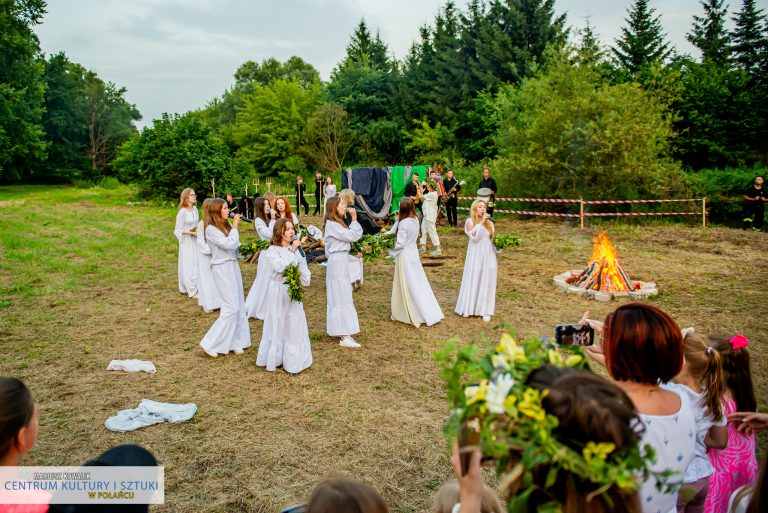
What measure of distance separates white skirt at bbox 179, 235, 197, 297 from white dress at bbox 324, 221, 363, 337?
4.43m

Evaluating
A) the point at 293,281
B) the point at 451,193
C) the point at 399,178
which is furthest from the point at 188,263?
the point at 399,178

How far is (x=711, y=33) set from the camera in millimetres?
41656

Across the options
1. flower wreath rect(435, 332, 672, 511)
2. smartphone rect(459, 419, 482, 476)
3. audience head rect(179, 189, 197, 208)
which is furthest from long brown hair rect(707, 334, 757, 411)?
audience head rect(179, 189, 197, 208)

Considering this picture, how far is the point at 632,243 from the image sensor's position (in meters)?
17.5

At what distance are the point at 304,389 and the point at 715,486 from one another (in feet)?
16.0

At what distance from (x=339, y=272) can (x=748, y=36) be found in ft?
139

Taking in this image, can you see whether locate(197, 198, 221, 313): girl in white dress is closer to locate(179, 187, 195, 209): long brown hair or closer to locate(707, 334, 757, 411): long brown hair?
locate(179, 187, 195, 209): long brown hair

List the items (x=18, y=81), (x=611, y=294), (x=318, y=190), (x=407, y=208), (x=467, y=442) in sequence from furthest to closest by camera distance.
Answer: (x=18, y=81) → (x=318, y=190) → (x=611, y=294) → (x=407, y=208) → (x=467, y=442)

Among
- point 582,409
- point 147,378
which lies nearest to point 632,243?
point 147,378

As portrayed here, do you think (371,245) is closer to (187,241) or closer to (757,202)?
(187,241)

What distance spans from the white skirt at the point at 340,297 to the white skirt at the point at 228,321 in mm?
1415

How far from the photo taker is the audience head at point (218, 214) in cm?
848

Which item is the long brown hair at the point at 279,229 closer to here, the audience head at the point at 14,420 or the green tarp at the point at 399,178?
the audience head at the point at 14,420

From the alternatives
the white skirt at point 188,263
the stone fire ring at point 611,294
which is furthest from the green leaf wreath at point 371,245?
the stone fire ring at point 611,294
